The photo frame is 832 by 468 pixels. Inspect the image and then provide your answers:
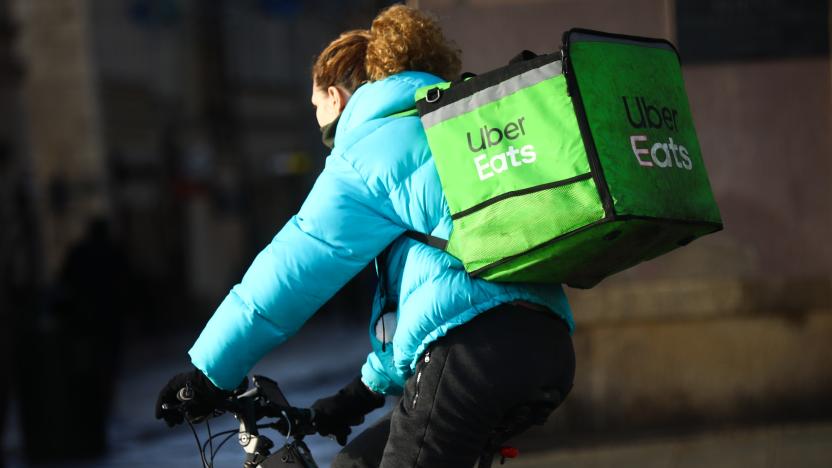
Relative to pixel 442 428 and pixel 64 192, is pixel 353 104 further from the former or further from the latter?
pixel 64 192

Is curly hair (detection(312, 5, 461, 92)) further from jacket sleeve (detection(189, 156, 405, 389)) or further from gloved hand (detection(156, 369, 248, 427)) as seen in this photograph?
gloved hand (detection(156, 369, 248, 427))

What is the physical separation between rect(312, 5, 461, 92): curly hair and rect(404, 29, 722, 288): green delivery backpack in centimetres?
23

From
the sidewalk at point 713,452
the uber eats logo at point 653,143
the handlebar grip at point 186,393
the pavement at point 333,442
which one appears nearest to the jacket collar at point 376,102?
the uber eats logo at point 653,143

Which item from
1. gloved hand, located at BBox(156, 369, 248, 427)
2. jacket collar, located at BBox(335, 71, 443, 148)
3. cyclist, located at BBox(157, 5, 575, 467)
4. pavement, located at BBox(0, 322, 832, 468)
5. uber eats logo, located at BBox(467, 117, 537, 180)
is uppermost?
jacket collar, located at BBox(335, 71, 443, 148)

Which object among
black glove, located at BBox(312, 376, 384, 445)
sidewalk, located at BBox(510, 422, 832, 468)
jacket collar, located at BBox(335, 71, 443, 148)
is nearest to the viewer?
jacket collar, located at BBox(335, 71, 443, 148)

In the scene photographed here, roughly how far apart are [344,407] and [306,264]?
0.57 meters

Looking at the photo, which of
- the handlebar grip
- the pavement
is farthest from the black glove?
the pavement

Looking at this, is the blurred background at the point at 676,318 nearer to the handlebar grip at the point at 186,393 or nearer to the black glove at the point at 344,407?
the black glove at the point at 344,407

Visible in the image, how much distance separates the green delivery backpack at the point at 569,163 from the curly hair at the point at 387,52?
229 millimetres

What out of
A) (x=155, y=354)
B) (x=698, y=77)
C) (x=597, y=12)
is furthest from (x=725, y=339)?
(x=155, y=354)

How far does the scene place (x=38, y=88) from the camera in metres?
22.4

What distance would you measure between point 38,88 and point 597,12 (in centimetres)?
1777

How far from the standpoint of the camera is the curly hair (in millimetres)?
2928

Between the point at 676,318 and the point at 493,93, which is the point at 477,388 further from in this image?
the point at 676,318
